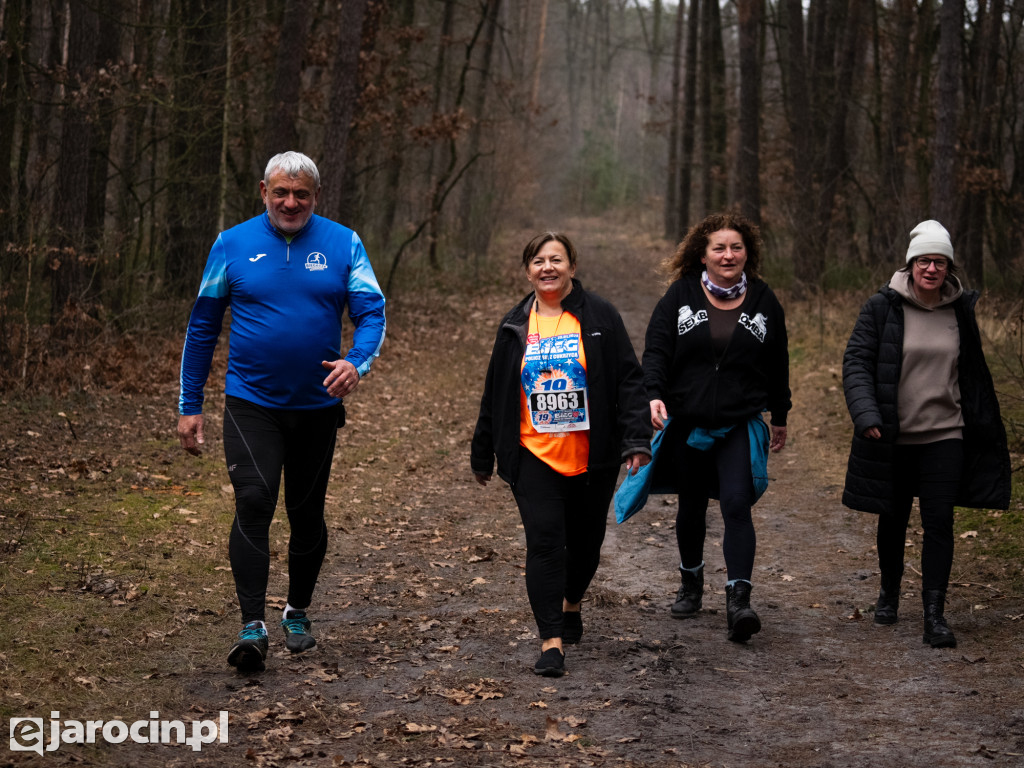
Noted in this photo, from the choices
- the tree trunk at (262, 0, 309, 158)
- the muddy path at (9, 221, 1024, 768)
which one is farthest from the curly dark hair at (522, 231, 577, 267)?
the tree trunk at (262, 0, 309, 158)

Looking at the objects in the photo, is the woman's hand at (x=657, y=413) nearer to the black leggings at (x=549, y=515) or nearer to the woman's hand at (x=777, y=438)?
the black leggings at (x=549, y=515)

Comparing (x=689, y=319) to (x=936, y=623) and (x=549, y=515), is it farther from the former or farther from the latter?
(x=936, y=623)

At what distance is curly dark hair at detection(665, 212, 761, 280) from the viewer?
613 cm

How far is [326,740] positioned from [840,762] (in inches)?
81.1

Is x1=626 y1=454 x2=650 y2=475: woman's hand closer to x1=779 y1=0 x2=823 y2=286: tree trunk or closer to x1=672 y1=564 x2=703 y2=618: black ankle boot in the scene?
x1=672 y1=564 x2=703 y2=618: black ankle boot

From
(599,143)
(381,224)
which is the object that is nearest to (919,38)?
(381,224)

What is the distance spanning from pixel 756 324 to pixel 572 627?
1920mm

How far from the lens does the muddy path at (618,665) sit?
444 centimetres

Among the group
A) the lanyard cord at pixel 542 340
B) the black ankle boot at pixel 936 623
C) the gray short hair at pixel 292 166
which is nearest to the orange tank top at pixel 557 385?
the lanyard cord at pixel 542 340

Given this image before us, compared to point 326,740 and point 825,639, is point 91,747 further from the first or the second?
point 825,639

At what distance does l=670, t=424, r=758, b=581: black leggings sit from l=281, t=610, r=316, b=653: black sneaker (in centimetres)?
217

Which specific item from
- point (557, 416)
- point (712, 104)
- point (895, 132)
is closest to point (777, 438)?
point (557, 416)

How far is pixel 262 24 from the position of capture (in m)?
19.3

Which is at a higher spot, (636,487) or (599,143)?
(599,143)
